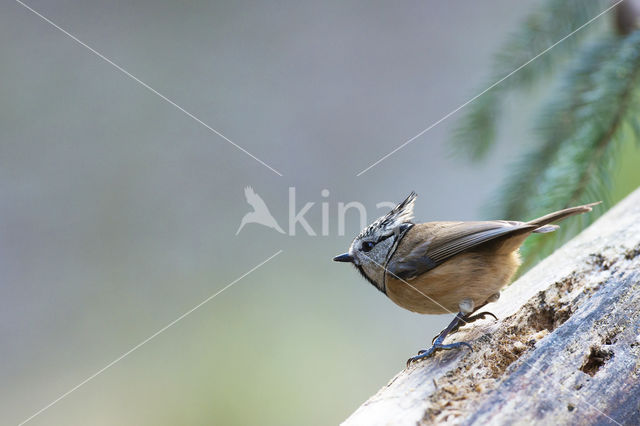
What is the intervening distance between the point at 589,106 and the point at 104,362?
3019 mm

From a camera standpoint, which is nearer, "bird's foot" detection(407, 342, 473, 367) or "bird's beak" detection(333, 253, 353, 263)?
"bird's foot" detection(407, 342, 473, 367)

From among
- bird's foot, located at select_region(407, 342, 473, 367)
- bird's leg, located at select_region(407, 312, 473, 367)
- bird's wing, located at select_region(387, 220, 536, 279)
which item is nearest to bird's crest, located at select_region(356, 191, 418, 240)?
bird's wing, located at select_region(387, 220, 536, 279)

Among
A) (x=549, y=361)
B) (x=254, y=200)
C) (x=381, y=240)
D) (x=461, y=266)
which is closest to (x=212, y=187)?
(x=254, y=200)

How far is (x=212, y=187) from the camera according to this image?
398cm

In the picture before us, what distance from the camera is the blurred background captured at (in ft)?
10.8

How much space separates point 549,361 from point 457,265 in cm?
A: 65

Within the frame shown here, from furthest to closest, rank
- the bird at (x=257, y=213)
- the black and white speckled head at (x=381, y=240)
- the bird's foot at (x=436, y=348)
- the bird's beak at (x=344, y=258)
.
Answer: the bird at (x=257, y=213), the bird's beak at (x=344, y=258), the black and white speckled head at (x=381, y=240), the bird's foot at (x=436, y=348)

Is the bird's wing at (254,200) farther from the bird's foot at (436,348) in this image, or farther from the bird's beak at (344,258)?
the bird's foot at (436,348)

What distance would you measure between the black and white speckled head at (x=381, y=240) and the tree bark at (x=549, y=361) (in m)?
0.47

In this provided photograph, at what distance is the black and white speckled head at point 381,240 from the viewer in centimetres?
217

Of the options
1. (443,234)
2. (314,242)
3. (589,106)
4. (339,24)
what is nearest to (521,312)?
(443,234)

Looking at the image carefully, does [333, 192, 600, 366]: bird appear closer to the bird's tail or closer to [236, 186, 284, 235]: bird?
the bird's tail

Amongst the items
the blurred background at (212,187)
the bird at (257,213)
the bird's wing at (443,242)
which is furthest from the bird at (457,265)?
the bird at (257,213)

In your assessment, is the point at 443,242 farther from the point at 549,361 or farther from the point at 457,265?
the point at 549,361
